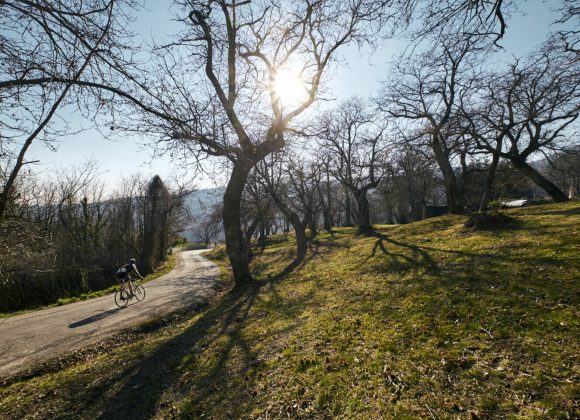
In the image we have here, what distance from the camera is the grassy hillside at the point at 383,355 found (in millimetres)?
3457

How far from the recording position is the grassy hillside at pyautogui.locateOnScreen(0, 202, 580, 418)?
3.46 metres

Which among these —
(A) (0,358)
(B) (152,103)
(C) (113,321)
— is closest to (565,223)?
(B) (152,103)

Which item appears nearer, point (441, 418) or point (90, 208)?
point (441, 418)

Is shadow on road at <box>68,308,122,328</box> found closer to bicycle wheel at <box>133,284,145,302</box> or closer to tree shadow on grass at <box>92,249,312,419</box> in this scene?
bicycle wheel at <box>133,284,145,302</box>

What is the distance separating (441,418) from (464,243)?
27.7ft

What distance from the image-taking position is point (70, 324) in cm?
1112

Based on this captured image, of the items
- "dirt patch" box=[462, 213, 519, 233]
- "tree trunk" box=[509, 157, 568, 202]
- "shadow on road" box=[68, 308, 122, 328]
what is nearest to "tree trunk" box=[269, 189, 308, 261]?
"dirt patch" box=[462, 213, 519, 233]

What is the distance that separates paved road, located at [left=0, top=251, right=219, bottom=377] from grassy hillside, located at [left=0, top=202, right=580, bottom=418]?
→ 1862mm

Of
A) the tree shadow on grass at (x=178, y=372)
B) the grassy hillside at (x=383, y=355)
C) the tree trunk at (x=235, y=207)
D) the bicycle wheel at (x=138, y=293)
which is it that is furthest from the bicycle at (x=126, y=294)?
the tree shadow on grass at (x=178, y=372)

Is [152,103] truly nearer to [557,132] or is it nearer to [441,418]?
[441,418]

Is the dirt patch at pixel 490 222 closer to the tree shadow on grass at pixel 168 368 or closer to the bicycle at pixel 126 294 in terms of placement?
the tree shadow on grass at pixel 168 368

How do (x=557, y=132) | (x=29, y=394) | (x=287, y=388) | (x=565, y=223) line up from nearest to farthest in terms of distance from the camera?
1. (x=287, y=388)
2. (x=29, y=394)
3. (x=565, y=223)
4. (x=557, y=132)

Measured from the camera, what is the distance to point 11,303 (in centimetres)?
1645

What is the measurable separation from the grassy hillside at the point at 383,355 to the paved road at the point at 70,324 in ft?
6.11
